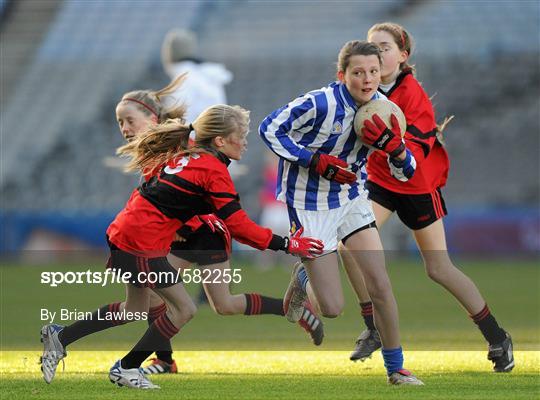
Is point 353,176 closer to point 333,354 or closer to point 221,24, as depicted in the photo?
point 333,354

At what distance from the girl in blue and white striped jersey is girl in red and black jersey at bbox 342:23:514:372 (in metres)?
0.47

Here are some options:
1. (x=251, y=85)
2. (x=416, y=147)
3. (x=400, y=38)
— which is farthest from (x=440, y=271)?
(x=251, y=85)

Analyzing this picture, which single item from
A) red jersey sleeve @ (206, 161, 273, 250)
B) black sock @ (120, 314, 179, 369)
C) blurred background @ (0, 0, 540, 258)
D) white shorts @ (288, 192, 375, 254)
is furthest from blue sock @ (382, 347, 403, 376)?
blurred background @ (0, 0, 540, 258)

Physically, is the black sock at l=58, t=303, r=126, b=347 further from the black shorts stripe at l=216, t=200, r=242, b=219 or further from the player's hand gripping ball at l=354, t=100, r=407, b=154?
the player's hand gripping ball at l=354, t=100, r=407, b=154

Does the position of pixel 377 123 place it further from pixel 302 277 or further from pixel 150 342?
pixel 150 342

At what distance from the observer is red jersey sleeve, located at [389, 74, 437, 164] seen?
599 centimetres

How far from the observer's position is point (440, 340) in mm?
7574

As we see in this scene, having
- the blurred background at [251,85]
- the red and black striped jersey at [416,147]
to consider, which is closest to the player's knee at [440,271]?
the red and black striped jersey at [416,147]

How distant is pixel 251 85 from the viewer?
22.9m

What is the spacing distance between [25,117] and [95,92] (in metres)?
1.63

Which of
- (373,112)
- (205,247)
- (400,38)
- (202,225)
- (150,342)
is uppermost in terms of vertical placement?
(400,38)

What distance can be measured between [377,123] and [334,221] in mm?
597

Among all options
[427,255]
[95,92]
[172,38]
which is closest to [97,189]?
[95,92]

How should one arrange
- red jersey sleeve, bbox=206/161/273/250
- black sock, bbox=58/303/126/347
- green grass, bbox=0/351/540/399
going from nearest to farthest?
1. green grass, bbox=0/351/540/399
2. red jersey sleeve, bbox=206/161/273/250
3. black sock, bbox=58/303/126/347
